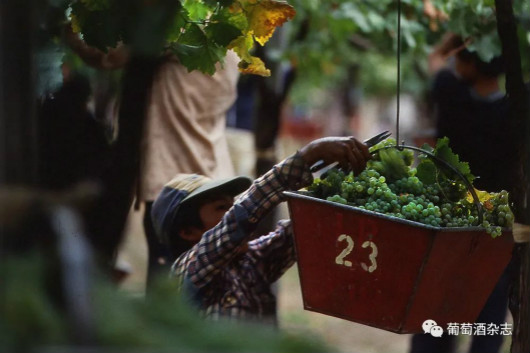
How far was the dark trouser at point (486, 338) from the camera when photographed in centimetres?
444

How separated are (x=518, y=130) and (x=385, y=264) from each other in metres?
0.60

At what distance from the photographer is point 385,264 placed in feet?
9.60

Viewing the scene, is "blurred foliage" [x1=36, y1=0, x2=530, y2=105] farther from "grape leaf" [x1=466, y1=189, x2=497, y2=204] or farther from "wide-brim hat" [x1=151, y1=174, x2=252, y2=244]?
"grape leaf" [x1=466, y1=189, x2=497, y2=204]

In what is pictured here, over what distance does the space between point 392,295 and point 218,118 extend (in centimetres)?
224

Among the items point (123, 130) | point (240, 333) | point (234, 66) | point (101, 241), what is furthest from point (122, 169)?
point (234, 66)

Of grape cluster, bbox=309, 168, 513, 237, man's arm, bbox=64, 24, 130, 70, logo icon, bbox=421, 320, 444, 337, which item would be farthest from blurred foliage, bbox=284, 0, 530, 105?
man's arm, bbox=64, 24, 130, 70

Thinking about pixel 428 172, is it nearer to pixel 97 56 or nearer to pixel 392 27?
pixel 97 56

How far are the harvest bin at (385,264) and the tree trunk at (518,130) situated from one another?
0.08 metres

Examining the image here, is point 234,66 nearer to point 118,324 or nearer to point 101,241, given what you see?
point 101,241

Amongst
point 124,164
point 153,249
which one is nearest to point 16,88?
point 124,164

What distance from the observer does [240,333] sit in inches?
80.4

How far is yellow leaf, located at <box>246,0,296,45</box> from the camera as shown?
121 inches

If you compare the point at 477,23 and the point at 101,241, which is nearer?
the point at 101,241

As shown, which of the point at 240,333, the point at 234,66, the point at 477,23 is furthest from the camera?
the point at 234,66
